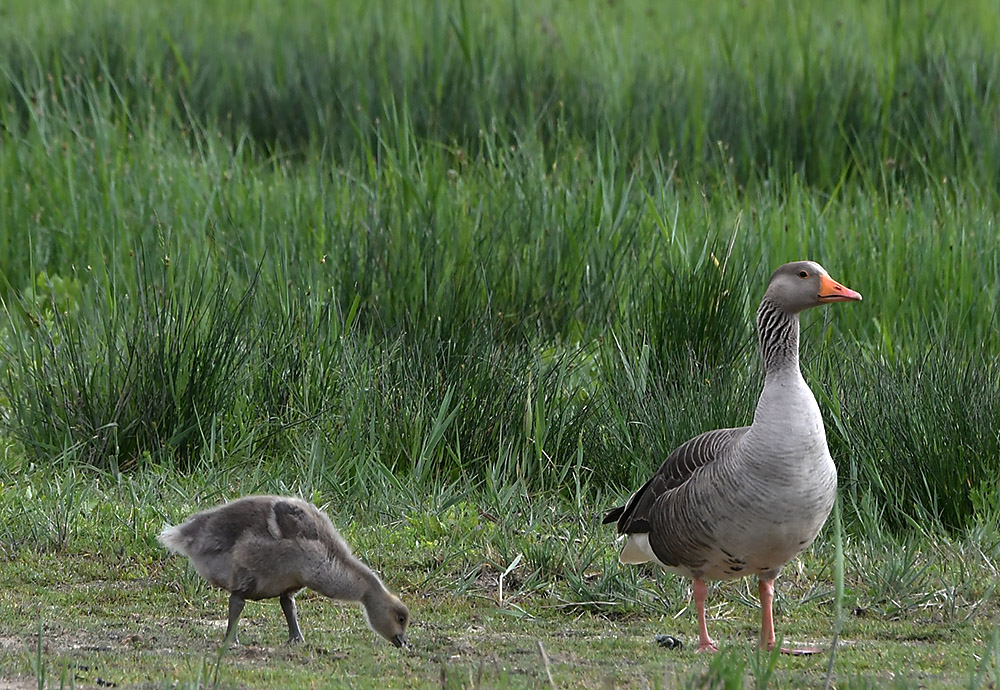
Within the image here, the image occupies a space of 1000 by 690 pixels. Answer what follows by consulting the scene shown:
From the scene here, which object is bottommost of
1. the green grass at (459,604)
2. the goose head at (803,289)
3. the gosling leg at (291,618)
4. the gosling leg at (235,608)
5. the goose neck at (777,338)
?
the green grass at (459,604)

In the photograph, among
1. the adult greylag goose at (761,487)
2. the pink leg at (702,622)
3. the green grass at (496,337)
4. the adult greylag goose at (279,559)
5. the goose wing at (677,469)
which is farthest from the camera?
the green grass at (496,337)

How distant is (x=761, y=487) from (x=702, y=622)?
2.01 ft

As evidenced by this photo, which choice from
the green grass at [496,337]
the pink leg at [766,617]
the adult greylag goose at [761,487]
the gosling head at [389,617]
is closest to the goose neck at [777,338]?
the adult greylag goose at [761,487]

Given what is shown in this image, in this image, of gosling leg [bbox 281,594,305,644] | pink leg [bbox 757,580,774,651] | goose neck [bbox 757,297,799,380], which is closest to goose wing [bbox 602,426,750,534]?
goose neck [bbox 757,297,799,380]

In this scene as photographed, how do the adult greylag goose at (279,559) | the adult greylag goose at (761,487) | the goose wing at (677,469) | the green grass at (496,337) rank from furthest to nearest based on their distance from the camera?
the green grass at (496,337) < the goose wing at (677,469) < the adult greylag goose at (279,559) < the adult greylag goose at (761,487)

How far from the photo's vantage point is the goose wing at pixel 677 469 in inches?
196

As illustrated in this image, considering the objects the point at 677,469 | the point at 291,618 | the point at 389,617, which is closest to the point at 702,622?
the point at 677,469

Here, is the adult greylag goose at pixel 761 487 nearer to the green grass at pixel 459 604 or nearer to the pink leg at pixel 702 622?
the pink leg at pixel 702 622

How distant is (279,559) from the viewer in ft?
15.6

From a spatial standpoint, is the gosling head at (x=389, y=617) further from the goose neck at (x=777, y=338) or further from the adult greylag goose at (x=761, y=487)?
the goose neck at (x=777, y=338)

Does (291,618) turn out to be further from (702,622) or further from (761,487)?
(761,487)

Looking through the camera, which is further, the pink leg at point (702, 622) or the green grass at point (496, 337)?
the green grass at point (496, 337)

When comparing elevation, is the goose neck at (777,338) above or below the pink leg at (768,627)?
above

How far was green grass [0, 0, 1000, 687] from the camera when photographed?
5.36 metres
